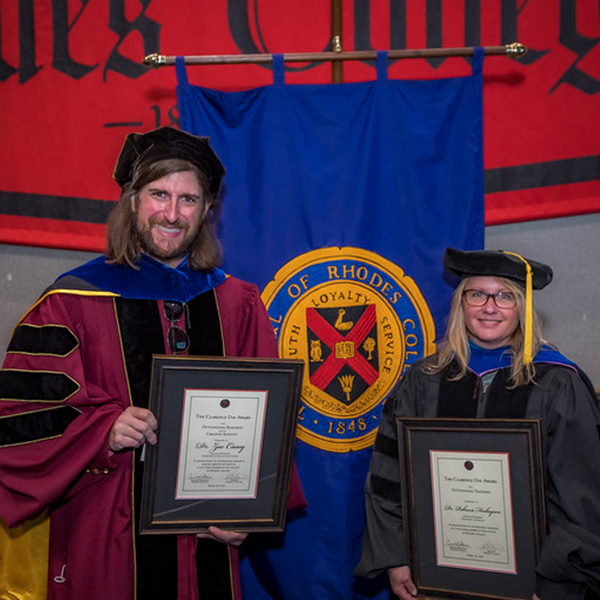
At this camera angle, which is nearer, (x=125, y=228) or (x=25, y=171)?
(x=125, y=228)

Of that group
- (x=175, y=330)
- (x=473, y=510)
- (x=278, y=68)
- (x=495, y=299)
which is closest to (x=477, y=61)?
(x=278, y=68)

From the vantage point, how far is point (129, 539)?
231 centimetres

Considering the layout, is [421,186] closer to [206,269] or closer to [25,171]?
[206,269]

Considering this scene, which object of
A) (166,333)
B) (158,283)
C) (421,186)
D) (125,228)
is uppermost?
(421,186)

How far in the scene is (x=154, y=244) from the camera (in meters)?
2.51

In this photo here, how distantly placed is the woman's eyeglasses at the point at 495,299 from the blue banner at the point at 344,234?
0.45 meters

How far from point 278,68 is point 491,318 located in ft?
A: 4.49

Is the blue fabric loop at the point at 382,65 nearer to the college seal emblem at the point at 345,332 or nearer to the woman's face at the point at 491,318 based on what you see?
the college seal emblem at the point at 345,332

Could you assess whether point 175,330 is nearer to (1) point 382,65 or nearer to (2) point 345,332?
(2) point 345,332

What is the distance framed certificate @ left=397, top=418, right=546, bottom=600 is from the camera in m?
2.33

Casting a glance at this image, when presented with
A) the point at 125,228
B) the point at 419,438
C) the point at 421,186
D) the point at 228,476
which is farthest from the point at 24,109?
the point at 419,438

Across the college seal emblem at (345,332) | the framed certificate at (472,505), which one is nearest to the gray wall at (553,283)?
the college seal emblem at (345,332)

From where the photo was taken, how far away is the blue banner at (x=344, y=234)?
3107 millimetres

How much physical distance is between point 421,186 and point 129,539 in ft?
5.95
